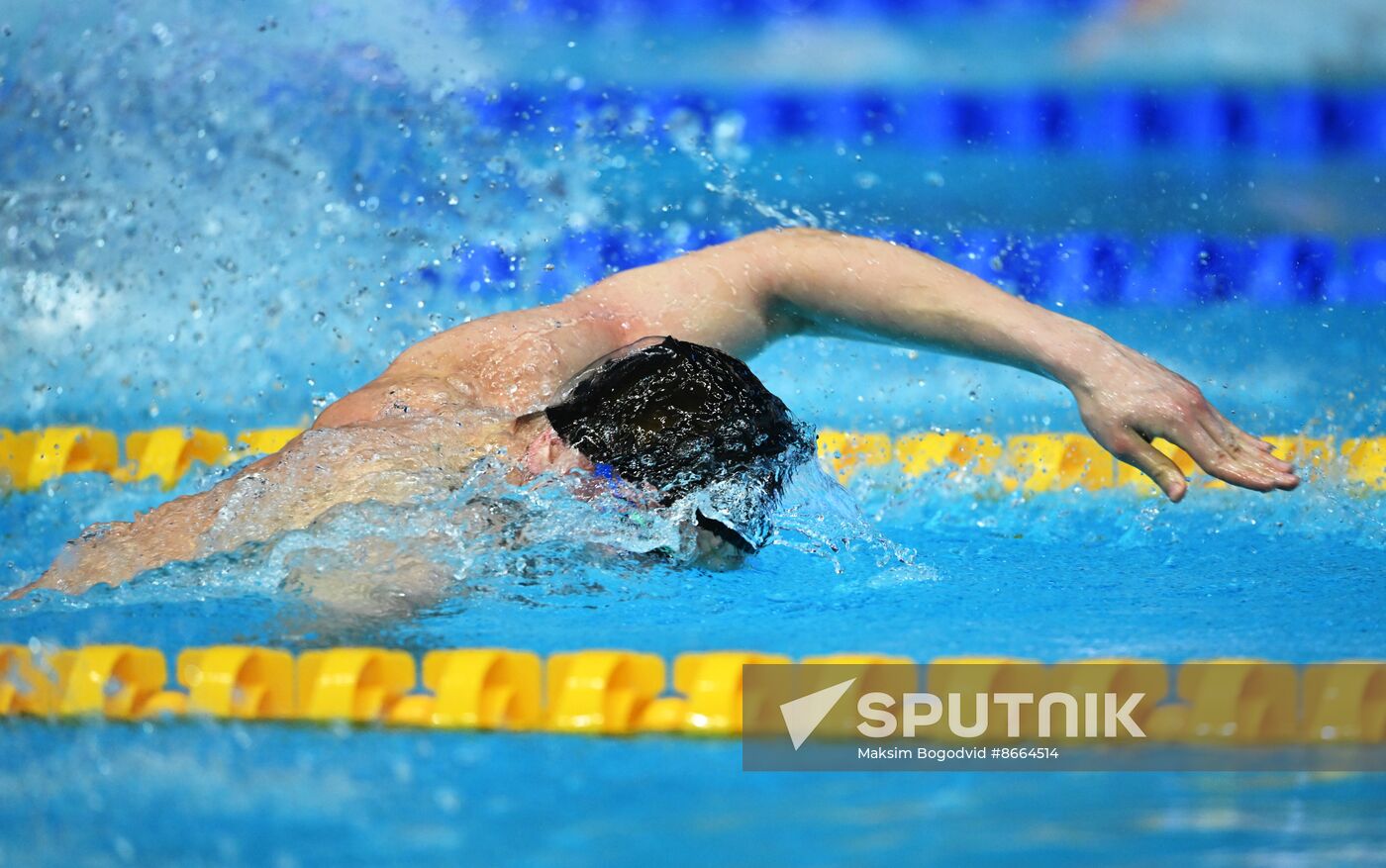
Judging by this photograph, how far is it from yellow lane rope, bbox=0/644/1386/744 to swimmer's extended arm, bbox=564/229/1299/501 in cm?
20

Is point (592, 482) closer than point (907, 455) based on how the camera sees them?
Yes

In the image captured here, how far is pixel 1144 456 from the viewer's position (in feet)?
4.98

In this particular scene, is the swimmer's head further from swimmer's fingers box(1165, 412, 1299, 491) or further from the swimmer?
swimmer's fingers box(1165, 412, 1299, 491)

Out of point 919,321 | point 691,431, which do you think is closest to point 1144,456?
point 919,321

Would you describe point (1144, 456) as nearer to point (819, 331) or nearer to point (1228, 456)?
point (1228, 456)

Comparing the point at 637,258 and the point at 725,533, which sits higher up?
the point at 637,258

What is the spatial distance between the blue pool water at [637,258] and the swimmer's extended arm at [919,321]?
0.75ft

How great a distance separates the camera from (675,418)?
1427mm

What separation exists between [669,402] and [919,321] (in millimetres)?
464

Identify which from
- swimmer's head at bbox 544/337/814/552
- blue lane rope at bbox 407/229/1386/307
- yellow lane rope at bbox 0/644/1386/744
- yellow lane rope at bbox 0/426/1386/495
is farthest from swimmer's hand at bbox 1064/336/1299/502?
blue lane rope at bbox 407/229/1386/307

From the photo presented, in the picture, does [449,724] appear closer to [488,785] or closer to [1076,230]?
[488,785]

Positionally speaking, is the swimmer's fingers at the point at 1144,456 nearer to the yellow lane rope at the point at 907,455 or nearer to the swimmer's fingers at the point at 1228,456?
the swimmer's fingers at the point at 1228,456

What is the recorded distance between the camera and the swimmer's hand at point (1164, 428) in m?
1.47

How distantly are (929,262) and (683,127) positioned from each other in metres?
2.44
